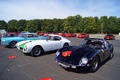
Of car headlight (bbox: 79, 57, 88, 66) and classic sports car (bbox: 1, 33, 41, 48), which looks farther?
classic sports car (bbox: 1, 33, 41, 48)

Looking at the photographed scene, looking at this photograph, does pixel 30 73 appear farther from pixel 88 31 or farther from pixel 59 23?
pixel 59 23

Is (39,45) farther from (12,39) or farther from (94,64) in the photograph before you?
(12,39)

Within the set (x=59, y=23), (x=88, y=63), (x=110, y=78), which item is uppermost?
(x=59, y=23)

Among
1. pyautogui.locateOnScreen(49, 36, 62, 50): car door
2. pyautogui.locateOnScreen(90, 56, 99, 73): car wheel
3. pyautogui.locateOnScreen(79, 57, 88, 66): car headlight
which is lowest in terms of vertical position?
pyautogui.locateOnScreen(90, 56, 99, 73): car wheel

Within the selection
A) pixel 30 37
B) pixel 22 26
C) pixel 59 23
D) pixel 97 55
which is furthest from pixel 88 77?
pixel 22 26

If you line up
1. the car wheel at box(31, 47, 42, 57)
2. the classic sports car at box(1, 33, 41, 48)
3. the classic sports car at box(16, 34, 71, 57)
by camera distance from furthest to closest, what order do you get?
1. the classic sports car at box(1, 33, 41, 48)
2. the car wheel at box(31, 47, 42, 57)
3. the classic sports car at box(16, 34, 71, 57)

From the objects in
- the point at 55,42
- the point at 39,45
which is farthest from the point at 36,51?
the point at 55,42

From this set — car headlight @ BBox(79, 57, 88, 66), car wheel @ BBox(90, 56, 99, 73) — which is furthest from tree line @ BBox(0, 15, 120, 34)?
car headlight @ BBox(79, 57, 88, 66)

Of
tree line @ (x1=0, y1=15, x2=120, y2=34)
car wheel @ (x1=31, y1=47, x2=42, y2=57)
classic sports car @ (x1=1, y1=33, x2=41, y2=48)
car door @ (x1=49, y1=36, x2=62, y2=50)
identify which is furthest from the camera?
tree line @ (x1=0, y1=15, x2=120, y2=34)

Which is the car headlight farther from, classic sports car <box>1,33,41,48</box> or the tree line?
the tree line

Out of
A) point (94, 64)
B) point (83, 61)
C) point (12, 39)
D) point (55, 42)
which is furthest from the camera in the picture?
point (12, 39)

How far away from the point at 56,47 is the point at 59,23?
183 feet

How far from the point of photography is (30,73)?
487 centimetres

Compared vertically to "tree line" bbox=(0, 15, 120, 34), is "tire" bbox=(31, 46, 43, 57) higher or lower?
lower
